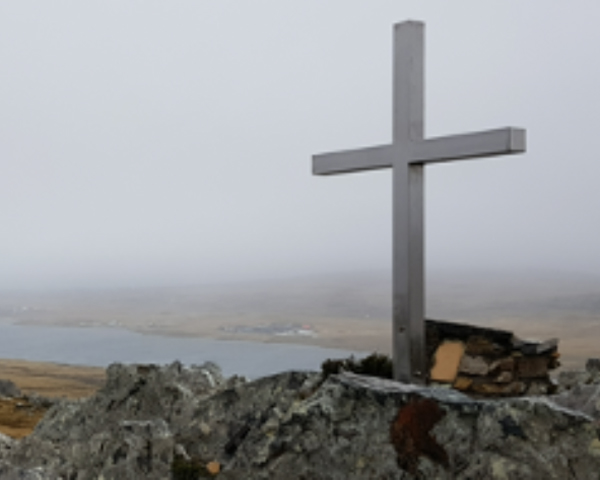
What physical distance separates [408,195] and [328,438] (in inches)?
110

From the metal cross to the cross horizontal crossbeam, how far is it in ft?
0.04

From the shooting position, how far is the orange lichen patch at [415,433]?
5.88m

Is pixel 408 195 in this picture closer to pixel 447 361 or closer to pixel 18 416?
pixel 447 361

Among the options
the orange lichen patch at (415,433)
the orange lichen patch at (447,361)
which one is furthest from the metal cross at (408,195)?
the orange lichen patch at (415,433)

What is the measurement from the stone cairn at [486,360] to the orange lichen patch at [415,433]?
227cm

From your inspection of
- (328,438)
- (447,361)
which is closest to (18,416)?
(447,361)

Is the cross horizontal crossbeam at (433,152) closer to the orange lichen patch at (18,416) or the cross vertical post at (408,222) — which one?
the cross vertical post at (408,222)

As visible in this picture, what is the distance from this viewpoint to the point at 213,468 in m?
6.81

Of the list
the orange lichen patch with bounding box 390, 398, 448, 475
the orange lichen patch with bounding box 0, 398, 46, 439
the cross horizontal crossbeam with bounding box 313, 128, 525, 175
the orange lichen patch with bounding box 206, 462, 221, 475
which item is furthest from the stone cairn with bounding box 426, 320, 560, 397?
the orange lichen patch with bounding box 0, 398, 46, 439

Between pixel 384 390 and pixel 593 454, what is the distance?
1.64m

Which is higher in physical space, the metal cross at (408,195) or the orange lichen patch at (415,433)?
the metal cross at (408,195)

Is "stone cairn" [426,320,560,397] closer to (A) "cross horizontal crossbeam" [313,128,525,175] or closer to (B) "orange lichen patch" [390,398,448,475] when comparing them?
(A) "cross horizontal crossbeam" [313,128,525,175]

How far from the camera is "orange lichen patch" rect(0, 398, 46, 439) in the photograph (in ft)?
42.6

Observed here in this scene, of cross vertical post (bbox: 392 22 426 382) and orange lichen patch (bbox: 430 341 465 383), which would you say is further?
orange lichen patch (bbox: 430 341 465 383)
